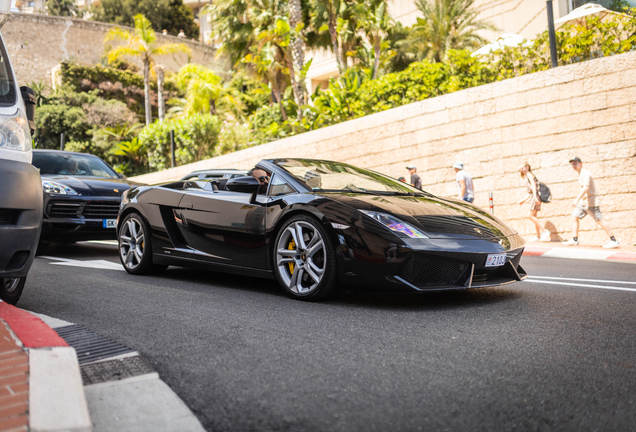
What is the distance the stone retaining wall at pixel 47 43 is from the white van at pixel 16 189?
53.5 meters

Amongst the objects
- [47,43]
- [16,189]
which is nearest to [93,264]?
[16,189]

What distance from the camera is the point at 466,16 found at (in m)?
32.0

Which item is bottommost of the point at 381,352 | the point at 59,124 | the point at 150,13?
the point at 381,352

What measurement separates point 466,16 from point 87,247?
27.9 m

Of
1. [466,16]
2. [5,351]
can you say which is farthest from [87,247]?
[466,16]

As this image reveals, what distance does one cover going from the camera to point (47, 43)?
5775cm

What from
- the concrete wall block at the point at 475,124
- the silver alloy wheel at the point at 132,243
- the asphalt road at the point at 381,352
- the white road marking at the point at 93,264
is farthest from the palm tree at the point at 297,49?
the asphalt road at the point at 381,352

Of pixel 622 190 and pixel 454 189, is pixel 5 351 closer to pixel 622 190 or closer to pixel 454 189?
pixel 622 190

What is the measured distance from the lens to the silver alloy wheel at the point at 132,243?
608 centimetres

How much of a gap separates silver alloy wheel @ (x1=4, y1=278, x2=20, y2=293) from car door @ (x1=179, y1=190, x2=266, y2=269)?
162cm

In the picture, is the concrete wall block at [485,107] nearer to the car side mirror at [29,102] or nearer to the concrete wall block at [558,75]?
the concrete wall block at [558,75]

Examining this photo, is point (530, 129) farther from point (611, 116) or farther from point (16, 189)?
point (16, 189)

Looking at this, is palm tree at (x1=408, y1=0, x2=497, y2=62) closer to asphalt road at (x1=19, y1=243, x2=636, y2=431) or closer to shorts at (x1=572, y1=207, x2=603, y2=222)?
shorts at (x1=572, y1=207, x2=603, y2=222)

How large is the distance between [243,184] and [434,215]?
1.75 metres
